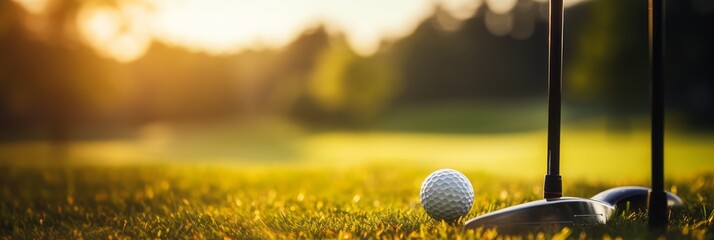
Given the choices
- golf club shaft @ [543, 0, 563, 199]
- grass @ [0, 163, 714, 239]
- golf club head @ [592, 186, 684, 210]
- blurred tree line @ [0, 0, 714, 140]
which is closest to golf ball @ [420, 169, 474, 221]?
grass @ [0, 163, 714, 239]

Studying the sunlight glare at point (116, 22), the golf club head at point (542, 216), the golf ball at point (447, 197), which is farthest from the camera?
the sunlight glare at point (116, 22)

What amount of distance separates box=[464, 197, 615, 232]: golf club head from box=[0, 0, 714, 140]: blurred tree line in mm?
20454

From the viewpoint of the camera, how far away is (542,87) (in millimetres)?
53969

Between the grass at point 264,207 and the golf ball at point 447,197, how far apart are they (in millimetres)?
96

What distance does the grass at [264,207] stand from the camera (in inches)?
152

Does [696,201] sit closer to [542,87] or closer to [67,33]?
[67,33]

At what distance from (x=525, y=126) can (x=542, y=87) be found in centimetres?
1454

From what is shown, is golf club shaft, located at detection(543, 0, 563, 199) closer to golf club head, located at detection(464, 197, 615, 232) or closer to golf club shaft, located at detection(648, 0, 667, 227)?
golf club head, located at detection(464, 197, 615, 232)

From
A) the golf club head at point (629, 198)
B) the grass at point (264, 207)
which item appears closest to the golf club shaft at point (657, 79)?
the grass at point (264, 207)

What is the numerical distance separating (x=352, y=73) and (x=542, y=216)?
39.3 metres

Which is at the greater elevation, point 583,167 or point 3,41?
point 3,41

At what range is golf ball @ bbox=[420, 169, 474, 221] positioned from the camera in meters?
4.00

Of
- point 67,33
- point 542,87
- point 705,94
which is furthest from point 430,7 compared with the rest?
point 67,33

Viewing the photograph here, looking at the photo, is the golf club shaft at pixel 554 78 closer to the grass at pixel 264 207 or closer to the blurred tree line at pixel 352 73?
the grass at pixel 264 207
